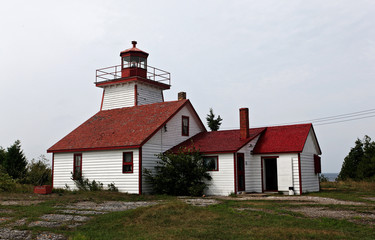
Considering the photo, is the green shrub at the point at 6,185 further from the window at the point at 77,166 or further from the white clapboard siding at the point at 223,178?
the white clapboard siding at the point at 223,178

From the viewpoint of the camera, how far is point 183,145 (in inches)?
997

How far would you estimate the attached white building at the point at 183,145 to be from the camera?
73.2ft

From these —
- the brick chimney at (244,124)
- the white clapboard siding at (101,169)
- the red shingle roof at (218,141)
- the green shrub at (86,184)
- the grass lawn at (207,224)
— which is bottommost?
the grass lawn at (207,224)

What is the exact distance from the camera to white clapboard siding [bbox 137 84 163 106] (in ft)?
98.6

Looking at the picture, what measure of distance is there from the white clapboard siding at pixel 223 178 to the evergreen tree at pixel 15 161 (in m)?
16.2

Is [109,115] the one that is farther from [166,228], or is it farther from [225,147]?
[166,228]

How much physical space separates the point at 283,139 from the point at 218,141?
3.85m

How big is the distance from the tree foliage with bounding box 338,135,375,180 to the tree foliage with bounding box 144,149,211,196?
19.0 meters

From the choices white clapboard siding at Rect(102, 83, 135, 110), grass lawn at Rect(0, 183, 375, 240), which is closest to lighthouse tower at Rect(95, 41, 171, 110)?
white clapboard siding at Rect(102, 83, 135, 110)

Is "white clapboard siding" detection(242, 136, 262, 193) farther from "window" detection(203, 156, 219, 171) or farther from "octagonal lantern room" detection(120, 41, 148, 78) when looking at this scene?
"octagonal lantern room" detection(120, 41, 148, 78)

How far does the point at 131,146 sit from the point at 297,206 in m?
10.3

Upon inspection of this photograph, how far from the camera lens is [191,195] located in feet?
71.8

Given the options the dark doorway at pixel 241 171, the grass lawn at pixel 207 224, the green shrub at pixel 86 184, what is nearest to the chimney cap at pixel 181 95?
the dark doorway at pixel 241 171

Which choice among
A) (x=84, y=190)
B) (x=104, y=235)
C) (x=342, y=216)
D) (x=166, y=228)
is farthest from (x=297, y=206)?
(x=84, y=190)
